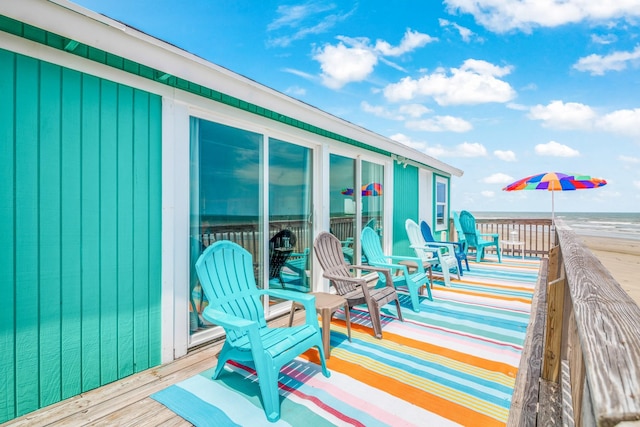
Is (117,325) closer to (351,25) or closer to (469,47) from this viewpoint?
(351,25)

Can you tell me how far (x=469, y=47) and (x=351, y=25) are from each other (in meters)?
3.24

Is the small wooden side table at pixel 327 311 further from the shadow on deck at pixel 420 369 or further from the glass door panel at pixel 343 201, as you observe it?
the glass door panel at pixel 343 201

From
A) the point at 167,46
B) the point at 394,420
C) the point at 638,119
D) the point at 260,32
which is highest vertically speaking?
the point at 638,119

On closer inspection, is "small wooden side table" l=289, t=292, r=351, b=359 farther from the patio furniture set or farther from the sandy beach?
the sandy beach

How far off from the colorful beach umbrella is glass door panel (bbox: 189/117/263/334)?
1.71 meters

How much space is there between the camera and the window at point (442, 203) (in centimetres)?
794

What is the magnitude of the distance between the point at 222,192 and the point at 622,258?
12.2 meters

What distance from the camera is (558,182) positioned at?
6828 millimetres

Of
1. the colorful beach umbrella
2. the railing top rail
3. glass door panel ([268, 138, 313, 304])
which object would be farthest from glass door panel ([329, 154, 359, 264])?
the railing top rail

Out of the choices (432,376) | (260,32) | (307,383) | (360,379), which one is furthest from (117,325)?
(260,32)

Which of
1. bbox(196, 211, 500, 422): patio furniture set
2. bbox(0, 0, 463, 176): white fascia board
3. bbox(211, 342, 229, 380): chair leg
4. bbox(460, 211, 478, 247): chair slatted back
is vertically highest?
bbox(0, 0, 463, 176): white fascia board

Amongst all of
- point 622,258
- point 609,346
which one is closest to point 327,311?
point 609,346

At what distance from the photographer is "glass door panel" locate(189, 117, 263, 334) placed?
263 cm

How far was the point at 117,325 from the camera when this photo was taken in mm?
2123
